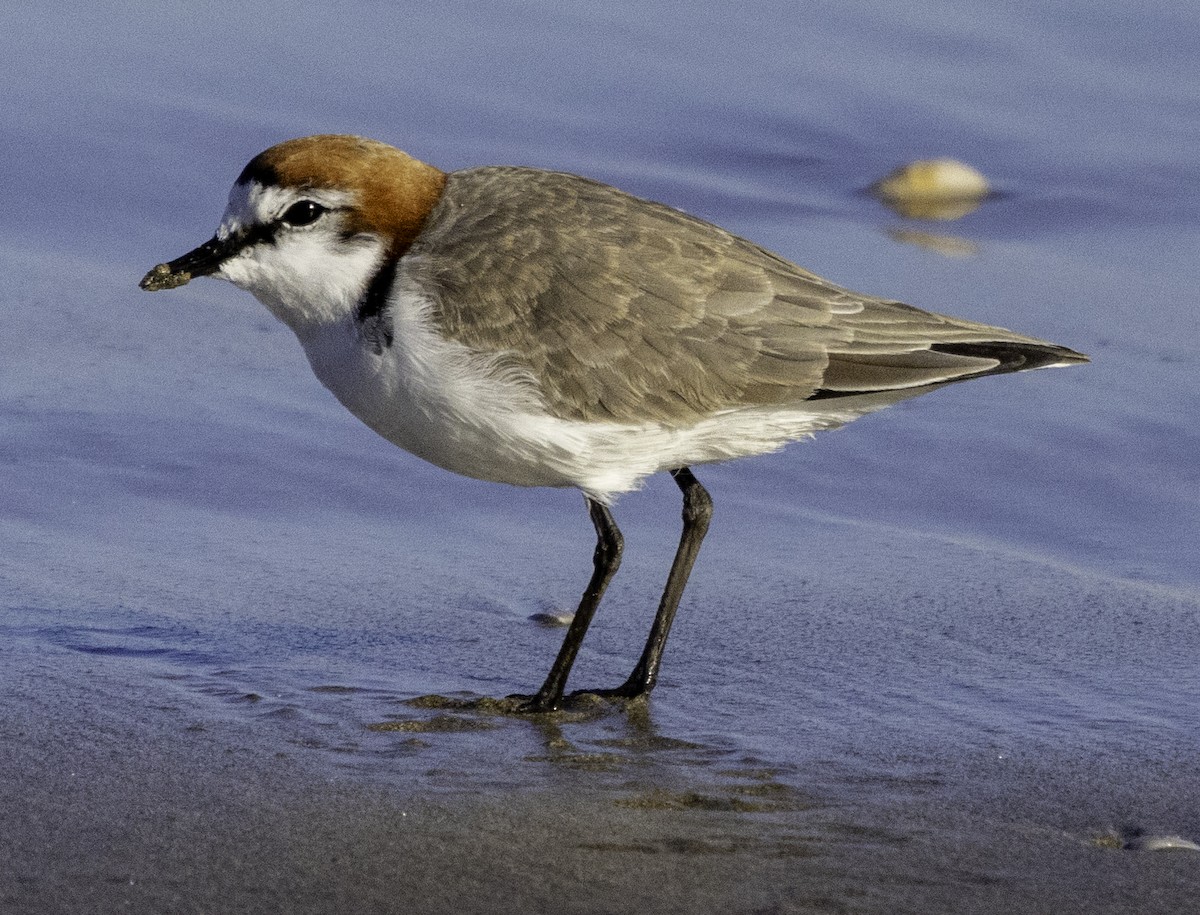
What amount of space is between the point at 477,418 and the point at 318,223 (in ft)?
2.52

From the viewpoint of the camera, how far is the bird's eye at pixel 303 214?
221 inches

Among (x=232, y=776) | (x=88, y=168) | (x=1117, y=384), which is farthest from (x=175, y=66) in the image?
(x=232, y=776)

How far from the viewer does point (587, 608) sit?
577cm

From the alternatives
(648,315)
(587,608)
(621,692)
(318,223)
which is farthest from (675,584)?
(318,223)

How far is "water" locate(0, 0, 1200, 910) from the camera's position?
209 inches

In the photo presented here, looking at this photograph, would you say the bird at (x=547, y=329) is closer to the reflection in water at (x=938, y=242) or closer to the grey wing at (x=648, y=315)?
the grey wing at (x=648, y=315)

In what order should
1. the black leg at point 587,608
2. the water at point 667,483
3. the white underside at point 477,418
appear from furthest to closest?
the black leg at point 587,608 → the white underside at point 477,418 → the water at point 667,483

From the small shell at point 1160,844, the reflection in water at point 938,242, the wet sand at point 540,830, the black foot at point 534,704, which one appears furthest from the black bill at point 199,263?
the reflection in water at point 938,242

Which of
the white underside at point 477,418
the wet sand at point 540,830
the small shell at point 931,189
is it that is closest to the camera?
the wet sand at point 540,830

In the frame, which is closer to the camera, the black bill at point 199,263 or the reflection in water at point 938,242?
the black bill at point 199,263

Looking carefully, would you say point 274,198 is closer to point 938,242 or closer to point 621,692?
point 621,692

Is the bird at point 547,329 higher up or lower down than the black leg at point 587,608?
higher up

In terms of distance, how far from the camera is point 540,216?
5703mm

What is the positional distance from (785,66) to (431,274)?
21.7ft
